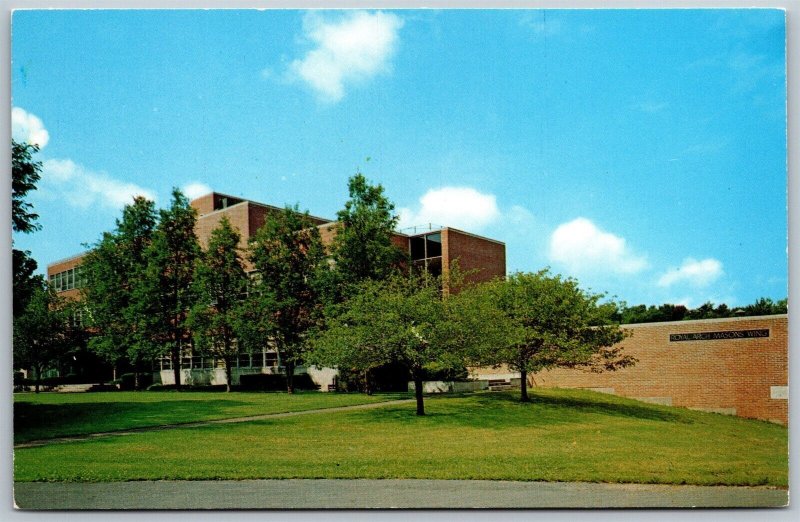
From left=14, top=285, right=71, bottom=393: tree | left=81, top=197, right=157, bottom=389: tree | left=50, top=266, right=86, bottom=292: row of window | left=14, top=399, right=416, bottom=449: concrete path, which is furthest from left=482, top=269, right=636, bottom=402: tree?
left=50, top=266, right=86, bottom=292: row of window

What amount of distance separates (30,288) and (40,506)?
19.5 ft

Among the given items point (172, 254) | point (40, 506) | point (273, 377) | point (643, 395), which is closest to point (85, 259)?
point (172, 254)

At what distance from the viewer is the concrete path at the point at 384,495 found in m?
11.1

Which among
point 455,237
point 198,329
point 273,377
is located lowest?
point 273,377

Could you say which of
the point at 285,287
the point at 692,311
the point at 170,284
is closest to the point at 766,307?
the point at 692,311

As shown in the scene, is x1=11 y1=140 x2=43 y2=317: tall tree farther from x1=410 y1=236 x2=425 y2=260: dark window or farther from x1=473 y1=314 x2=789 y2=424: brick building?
x1=410 y1=236 x2=425 y2=260: dark window

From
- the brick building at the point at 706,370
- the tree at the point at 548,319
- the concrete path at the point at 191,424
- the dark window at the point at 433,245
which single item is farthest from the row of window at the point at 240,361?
the tree at the point at 548,319

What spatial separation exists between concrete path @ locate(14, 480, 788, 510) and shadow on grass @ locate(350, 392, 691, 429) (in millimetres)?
4657

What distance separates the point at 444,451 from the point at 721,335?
859 cm

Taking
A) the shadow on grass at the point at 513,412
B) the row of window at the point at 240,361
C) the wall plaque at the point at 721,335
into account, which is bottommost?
the row of window at the point at 240,361

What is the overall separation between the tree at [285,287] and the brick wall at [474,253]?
20.2 ft

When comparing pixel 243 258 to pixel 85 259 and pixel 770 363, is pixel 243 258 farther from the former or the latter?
pixel 770 363

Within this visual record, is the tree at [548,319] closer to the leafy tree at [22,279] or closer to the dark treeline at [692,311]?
the dark treeline at [692,311]

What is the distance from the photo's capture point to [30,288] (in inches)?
621
